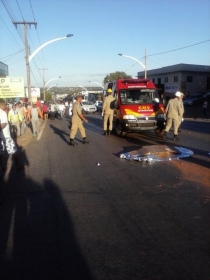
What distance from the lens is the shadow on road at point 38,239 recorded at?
347 centimetres

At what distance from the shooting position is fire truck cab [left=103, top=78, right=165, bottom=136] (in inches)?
533

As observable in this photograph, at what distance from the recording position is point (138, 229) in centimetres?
447

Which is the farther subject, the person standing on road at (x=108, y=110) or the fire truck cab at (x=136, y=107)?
the person standing on road at (x=108, y=110)

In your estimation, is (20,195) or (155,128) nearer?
(20,195)

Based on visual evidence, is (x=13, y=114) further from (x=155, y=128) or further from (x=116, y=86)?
(x=155, y=128)

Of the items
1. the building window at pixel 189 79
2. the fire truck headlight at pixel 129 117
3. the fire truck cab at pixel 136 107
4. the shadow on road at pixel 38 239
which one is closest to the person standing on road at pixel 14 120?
the fire truck cab at pixel 136 107

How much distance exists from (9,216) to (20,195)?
3.60 feet

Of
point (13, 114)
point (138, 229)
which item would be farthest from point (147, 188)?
point (13, 114)

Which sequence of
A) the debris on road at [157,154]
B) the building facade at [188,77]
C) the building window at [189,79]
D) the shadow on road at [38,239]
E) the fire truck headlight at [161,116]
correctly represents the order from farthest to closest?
1. the building window at [189,79]
2. the building facade at [188,77]
3. the fire truck headlight at [161,116]
4. the debris on road at [157,154]
5. the shadow on road at [38,239]

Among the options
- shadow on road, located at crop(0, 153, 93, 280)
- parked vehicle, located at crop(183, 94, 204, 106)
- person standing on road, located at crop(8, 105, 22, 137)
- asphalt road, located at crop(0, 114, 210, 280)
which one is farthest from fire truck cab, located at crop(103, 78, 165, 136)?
parked vehicle, located at crop(183, 94, 204, 106)

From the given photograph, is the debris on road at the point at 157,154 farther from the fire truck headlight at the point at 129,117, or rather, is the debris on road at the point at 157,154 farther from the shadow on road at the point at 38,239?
the fire truck headlight at the point at 129,117

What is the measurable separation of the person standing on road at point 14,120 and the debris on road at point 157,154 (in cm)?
764

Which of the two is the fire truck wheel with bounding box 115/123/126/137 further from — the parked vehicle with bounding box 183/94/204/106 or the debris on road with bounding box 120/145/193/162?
the parked vehicle with bounding box 183/94/204/106

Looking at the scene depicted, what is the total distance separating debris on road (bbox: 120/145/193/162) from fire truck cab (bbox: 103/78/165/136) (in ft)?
12.6
